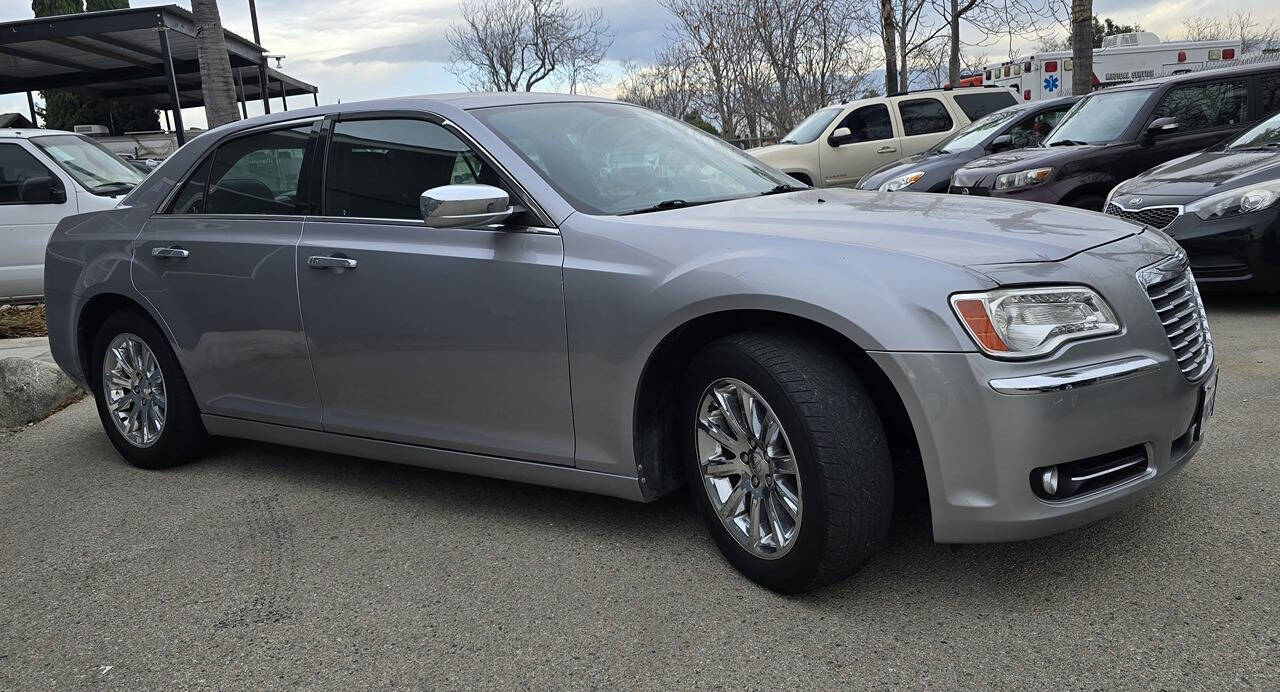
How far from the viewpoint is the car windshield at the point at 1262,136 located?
7.77m

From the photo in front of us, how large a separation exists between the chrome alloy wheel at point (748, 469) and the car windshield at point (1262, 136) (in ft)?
20.6

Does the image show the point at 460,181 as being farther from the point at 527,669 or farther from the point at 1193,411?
the point at 1193,411

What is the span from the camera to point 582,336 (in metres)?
3.49

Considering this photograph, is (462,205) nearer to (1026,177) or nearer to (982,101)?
(1026,177)

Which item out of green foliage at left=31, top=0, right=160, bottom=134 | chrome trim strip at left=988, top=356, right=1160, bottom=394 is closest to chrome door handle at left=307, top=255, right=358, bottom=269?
chrome trim strip at left=988, top=356, right=1160, bottom=394

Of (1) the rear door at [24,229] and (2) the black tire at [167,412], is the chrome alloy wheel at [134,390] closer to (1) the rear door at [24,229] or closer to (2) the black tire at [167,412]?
(2) the black tire at [167,412]

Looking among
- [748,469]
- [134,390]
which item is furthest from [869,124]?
[748,469]

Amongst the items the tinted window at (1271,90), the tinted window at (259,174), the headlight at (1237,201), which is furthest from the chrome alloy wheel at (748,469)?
the tinted window at (1271,90)

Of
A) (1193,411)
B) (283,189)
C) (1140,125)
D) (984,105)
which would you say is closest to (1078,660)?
(1193,411)

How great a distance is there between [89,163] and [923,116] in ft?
34.9

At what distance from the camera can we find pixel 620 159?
3988 millimetres

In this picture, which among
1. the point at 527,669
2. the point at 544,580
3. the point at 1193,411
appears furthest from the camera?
the point at 544,580

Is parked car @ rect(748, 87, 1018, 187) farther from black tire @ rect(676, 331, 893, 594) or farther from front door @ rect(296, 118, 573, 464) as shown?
black tire @ rect(676, 331, 893, 594)

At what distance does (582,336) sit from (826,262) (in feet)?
2.85
